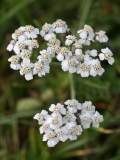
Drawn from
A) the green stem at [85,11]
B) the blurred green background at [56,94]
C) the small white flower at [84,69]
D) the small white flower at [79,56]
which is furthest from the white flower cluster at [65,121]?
the green stem at [85,11]

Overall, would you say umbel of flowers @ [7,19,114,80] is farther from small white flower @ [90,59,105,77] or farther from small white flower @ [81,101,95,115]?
small white flower @ [81,101,95,115]

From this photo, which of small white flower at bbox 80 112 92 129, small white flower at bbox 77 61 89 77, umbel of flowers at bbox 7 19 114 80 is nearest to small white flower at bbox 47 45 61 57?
umbel of flowers at bbox 7 19 114 80

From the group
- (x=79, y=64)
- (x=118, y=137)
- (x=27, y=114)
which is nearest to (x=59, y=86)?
(x=27, y=114)

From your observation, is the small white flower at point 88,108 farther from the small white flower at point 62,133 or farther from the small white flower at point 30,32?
the small white flower at point 30,32

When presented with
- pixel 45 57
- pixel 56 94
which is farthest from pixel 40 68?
pixel 56 94

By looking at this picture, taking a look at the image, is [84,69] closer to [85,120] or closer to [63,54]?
[63,54]

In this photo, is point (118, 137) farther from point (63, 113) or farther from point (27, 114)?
point (63, 113)
